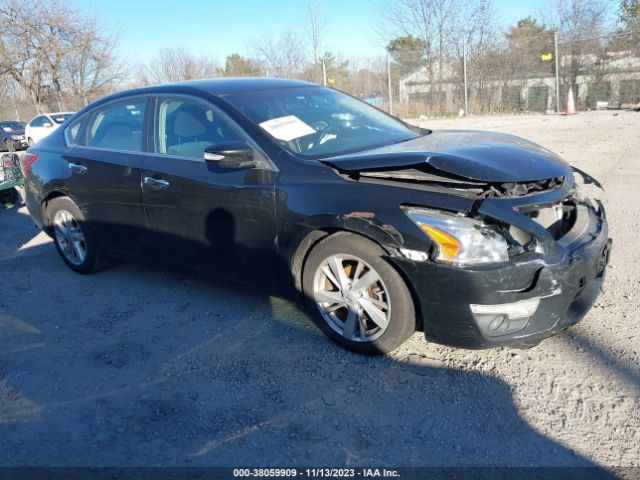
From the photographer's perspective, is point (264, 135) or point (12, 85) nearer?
point (264, 135)

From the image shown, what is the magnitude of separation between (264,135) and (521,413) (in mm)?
2244

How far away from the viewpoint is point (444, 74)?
2306 cm

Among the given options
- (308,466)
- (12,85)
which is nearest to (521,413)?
(308,466)

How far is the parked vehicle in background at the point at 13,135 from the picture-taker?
2146 cm

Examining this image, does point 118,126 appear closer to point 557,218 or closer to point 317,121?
point 317,121

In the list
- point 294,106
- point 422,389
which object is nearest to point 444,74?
point 294,106

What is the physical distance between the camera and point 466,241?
9.03 ft

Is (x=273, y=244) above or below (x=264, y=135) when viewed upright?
below

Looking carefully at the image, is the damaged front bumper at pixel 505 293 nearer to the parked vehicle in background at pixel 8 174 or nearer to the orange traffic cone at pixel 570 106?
the parked vehicle in background at pixel 8 174

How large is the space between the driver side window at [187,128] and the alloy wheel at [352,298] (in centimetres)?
114

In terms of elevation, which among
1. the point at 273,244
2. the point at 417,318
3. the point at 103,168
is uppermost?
the point at 103,168

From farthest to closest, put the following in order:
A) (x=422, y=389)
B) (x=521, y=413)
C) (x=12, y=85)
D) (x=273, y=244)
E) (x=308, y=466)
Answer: (x=12, y=85), (x=273, y=244), (x=422, y=389), (x=521, y=413), (x=308, y=466)

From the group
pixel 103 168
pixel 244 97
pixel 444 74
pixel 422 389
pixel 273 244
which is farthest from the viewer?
pixel 444 74

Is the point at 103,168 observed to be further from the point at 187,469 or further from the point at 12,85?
the point at 12,85
